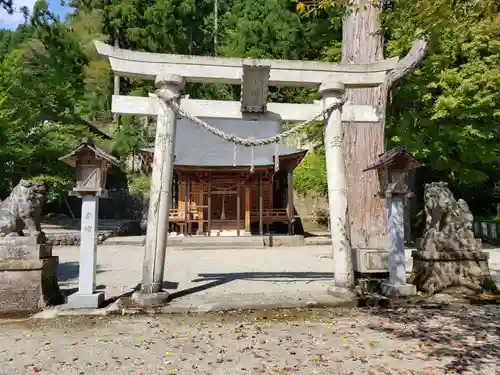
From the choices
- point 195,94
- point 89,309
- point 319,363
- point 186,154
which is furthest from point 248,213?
point 319,363

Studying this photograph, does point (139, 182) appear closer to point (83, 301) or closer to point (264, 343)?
point (83, 301)

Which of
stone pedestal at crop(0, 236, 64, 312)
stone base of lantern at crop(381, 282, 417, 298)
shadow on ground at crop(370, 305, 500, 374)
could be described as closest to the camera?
shadow on ground at crop(370, 305, 500, 374)

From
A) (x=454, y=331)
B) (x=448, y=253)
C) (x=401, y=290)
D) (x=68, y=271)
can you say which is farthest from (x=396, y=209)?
(x=68, y=271)

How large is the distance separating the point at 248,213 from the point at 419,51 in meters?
10.6

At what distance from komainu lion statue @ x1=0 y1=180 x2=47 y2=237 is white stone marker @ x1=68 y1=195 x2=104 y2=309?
0.71 m

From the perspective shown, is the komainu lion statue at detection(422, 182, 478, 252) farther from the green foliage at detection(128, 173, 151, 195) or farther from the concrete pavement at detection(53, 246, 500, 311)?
the green foliage at detection(128, 173, 151, 195)

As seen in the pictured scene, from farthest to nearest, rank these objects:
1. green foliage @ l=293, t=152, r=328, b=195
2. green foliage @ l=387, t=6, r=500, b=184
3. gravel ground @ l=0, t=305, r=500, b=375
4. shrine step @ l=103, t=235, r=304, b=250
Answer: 1. green foliage @ l=293, t=152, r=328, b=195
2. shrine step @ l=103, t=235, r=304, b=250
3. green foliage @ l=387, t=6, r=500, b=184
4. gravel ground @ l=0, t=305, r=500, b=375

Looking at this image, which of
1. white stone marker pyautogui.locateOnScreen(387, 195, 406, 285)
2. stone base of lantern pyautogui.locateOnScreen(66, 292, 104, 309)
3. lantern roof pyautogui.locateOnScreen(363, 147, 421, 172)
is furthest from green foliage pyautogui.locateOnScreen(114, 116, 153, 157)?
white stone marker pyautogui.locateOnScreen(387, 195, 406, 285)

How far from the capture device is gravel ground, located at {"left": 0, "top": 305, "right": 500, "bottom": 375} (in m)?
3.30

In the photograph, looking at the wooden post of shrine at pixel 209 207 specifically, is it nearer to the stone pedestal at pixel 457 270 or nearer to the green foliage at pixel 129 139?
the green foliage at pixel 129 139

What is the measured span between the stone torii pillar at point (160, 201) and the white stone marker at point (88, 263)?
581 millimetres

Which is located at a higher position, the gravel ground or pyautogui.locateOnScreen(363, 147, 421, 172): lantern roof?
pyautogui.locateOnScreen(363, 147, 421, 172): lantern roof

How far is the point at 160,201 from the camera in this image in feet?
18.0

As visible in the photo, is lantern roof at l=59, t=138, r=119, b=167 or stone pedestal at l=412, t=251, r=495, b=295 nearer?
lantern roof at l=59, t=138, r=119, b=167
